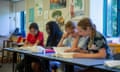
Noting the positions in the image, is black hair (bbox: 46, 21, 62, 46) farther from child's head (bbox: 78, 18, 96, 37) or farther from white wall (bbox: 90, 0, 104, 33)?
child's head (bbox: 78, 18, 96, 37)

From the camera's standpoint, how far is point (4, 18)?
24.3ft

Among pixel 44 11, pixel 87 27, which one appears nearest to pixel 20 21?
pixel 44 11

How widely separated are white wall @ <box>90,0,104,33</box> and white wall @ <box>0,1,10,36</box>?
13.8 feet

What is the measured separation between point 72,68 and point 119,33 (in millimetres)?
2043

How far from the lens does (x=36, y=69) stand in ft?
11.7

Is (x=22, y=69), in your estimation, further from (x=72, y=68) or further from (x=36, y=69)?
(x=72, y=68)

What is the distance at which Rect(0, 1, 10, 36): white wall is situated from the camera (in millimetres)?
7363

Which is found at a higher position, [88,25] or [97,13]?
[97,13]

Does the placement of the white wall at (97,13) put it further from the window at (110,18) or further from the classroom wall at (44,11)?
the window at (110,18)

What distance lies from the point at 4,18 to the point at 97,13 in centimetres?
426

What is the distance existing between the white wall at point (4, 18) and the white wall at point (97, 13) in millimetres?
4203

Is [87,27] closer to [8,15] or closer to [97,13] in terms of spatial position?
[97,13]

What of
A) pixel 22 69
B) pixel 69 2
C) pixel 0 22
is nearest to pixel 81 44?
pixel 22 69

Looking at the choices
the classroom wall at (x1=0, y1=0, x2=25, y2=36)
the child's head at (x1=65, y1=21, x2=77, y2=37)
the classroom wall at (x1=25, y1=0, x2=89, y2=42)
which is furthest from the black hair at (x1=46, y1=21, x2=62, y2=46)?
the classroom wall at (x1=0, y1=0, x2=25, y2=36)
